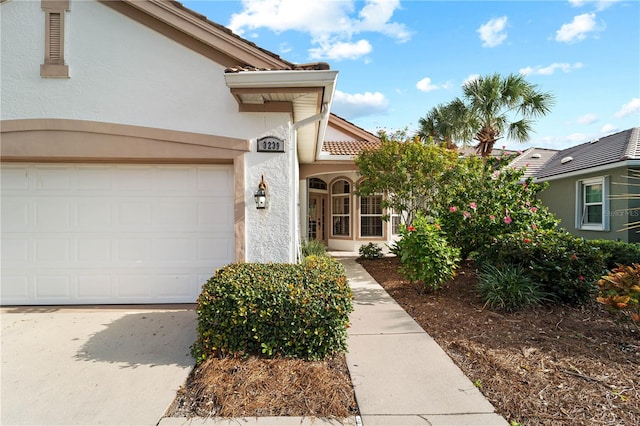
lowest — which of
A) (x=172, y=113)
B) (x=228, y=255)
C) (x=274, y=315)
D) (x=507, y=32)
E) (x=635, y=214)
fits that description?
(x=274, y=315)

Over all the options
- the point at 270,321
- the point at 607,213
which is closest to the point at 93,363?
the point at 270,321

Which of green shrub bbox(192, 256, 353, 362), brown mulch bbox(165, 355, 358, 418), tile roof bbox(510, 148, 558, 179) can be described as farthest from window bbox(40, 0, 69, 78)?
tile roof bbox(510, 148, 558, 179)

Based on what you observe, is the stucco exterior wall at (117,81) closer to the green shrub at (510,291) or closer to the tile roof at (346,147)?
the green shrub at (510,291)

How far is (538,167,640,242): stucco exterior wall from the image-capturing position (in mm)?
9828

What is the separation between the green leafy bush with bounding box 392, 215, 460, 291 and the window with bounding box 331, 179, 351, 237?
22.9 feet

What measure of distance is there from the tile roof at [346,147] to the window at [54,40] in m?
7.80

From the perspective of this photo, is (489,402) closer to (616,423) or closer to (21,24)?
(616,423)

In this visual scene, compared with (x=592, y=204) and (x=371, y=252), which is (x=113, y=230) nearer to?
(x=371, y=252)

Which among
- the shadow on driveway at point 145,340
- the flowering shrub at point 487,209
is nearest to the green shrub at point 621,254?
the flowering shrub at point 487,209

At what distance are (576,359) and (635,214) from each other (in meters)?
9.00

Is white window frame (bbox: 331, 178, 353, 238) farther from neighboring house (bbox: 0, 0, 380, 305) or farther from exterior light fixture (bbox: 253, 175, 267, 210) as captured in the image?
exterior light fixture (bbox: 253, 175, 267, 210)

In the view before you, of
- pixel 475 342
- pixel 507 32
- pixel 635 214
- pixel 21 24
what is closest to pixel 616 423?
pixel 475 342

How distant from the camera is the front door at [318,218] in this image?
13.9m

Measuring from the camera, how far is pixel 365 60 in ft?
31.5
